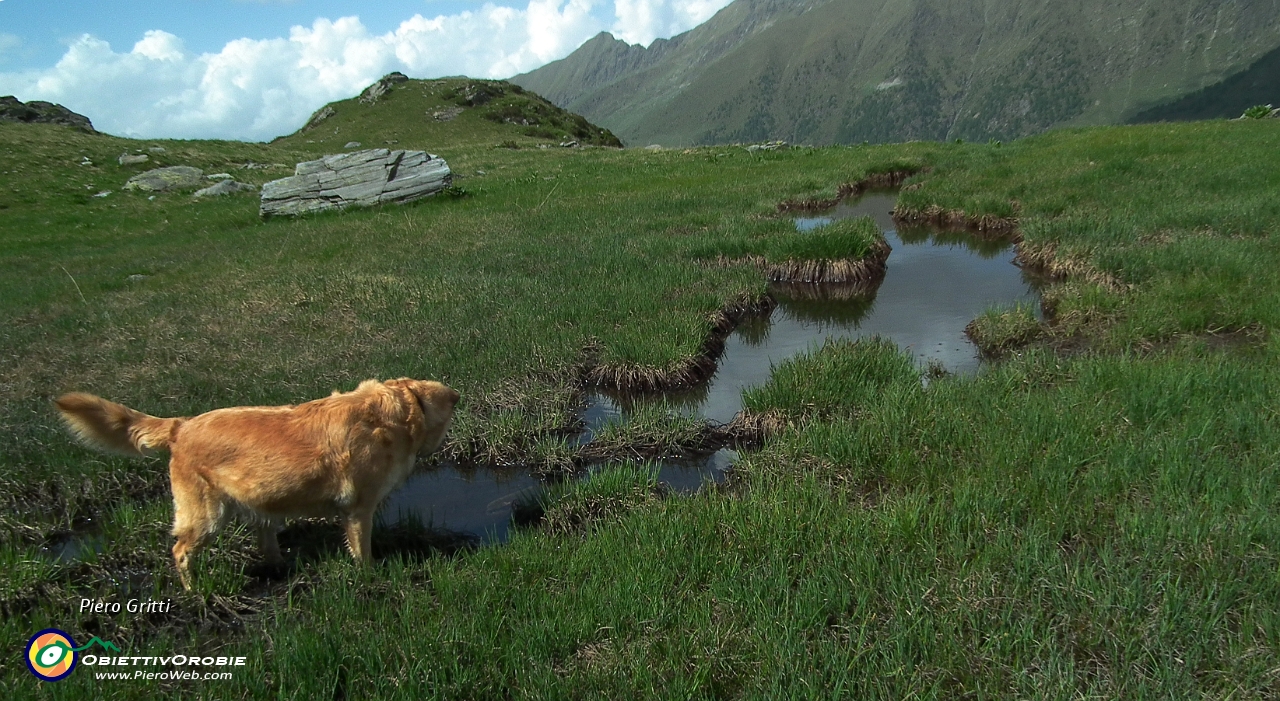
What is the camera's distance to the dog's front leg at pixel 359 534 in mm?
4652

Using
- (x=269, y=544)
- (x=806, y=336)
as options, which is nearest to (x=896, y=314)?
(x=806, y=336)

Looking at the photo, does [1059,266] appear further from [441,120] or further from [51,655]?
[441,120]

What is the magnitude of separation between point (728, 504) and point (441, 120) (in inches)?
2307

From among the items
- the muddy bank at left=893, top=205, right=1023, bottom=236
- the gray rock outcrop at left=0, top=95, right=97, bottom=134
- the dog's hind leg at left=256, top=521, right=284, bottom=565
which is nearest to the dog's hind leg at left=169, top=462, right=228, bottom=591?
the dog's hind leg at left=256, top=521, right=284, bottom=565

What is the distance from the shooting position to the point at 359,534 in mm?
4668

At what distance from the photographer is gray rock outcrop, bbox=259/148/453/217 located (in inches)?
837

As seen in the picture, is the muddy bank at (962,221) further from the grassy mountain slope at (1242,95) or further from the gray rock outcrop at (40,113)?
the grassy mountain slope at (1242,95)

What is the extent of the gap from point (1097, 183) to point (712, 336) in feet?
41.6

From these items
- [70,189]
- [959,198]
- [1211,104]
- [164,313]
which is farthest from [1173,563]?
[1211,104]

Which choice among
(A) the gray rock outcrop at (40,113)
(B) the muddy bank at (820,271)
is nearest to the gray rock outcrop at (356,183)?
(B) the muddy bank at (820,271)

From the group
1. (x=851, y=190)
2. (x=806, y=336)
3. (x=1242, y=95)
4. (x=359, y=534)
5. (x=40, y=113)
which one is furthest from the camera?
(x=1242, y=95)

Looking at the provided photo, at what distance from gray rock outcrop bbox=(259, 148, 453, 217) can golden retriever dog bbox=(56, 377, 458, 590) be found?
1831 cm

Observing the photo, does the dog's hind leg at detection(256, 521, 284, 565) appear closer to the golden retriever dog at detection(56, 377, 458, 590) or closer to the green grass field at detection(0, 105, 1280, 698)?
the green grass field at detection(0, 105, 1280, 698)

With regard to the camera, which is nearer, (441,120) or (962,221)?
(962,221)
